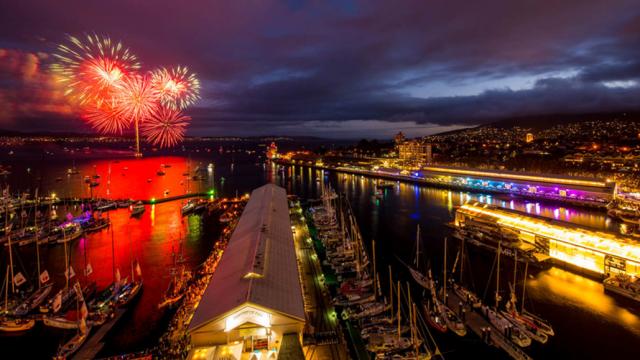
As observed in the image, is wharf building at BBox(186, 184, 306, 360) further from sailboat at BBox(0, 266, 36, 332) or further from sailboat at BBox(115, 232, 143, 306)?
sailboat at BBox(0, 266, 36, 332)

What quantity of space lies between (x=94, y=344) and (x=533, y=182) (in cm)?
3737

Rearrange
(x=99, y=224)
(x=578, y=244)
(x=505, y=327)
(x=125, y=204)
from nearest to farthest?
(x=505, y=327)
(x=578, y=244)
(x=99, y=224)
(x=125, y=204)

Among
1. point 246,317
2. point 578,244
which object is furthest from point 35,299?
point 578,244

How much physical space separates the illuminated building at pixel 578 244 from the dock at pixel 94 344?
60.0ft

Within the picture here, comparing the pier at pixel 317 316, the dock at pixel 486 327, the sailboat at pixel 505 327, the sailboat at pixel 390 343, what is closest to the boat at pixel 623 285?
the sailboat at pixel 505 327

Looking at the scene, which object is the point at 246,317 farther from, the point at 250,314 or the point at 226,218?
the point at 226,218

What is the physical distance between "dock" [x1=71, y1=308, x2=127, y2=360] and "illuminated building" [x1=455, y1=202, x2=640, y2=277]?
1829 centimetres

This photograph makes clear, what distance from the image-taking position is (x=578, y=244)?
44.9 ft

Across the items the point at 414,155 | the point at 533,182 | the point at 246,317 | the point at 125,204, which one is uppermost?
the point at 414,155

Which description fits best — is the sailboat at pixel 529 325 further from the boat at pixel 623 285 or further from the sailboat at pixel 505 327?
the boat at pixel 623 285

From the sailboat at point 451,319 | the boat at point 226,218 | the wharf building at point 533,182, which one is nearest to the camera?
the sailboat at point 451,319

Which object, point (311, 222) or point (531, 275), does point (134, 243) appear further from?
point (531, 275)

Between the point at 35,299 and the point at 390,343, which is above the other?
the point at 35,299

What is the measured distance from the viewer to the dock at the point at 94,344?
333 inches
